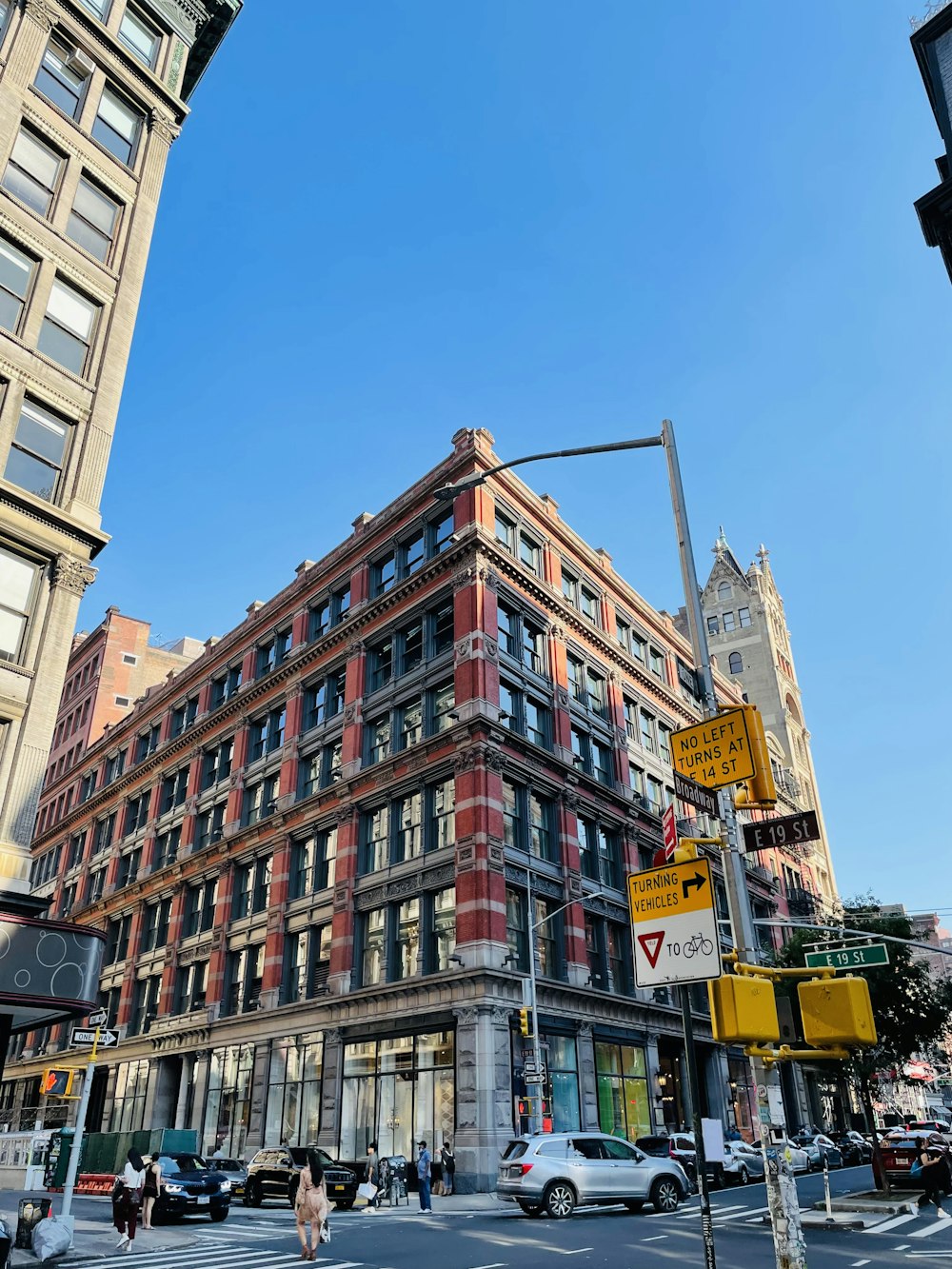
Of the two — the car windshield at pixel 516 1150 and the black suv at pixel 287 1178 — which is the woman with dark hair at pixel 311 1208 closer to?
the car windshield at pixel 516 1150

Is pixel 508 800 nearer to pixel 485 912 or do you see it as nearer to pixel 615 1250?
pixel 485 912

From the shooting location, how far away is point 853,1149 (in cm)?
4378

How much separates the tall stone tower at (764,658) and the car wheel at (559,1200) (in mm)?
61121

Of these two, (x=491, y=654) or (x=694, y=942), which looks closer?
(x=694, y=942)

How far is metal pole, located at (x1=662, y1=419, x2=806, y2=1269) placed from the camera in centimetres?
684

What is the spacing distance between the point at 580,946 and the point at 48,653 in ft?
84.2

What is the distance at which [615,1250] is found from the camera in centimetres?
1594

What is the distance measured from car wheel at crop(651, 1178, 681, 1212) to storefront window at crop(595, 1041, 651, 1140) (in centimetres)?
1138

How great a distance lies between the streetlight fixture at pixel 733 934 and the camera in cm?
687

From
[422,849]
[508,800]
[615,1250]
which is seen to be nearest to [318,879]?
[422,849]

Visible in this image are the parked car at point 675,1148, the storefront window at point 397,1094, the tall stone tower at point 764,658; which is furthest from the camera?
the tall stone tower at point 764,658

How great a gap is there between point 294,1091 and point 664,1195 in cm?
1877

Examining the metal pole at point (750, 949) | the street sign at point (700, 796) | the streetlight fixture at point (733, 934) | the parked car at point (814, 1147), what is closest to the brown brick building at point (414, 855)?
the parked car at point (814, 1147)

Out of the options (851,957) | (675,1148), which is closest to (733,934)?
(851,957)
